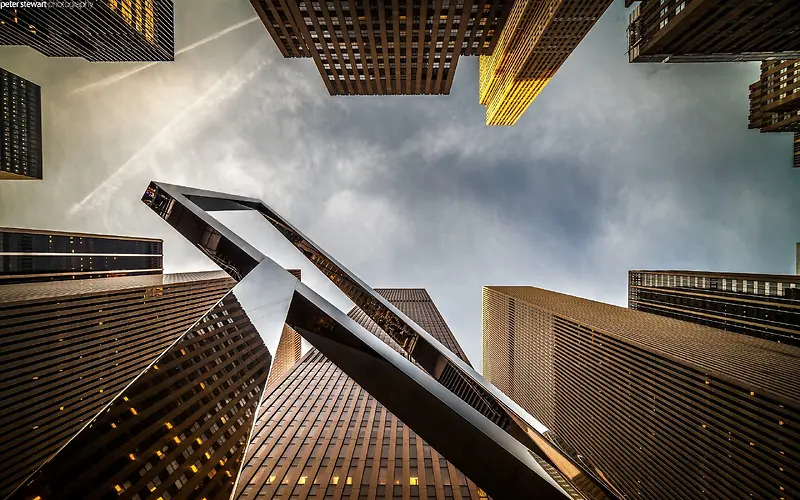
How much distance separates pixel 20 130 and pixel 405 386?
186415mm

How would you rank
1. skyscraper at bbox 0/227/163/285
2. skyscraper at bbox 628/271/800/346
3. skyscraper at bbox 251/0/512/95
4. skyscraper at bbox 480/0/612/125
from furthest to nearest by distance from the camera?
skyscraper at bbox 0/227/163/285 → skyscraper at bbox 480/0/612/125 → skyscraper at bbox 628/271/800/346 → skyscraper at bbox 251/0/512/95

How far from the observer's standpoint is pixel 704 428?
50.6 metres

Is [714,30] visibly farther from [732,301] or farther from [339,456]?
[339,456]

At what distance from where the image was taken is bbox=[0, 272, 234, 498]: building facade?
4409cm

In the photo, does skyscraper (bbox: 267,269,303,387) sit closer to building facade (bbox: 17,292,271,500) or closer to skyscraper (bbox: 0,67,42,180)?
skyscraper (bbox: 0,67,42,180)

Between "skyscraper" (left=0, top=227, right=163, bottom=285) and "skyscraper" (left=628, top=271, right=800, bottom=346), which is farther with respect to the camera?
"skyscraper" (left=0, top=227, right=163, bottom=285)

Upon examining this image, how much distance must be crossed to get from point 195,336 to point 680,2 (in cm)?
6362

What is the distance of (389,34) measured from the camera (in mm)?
49125

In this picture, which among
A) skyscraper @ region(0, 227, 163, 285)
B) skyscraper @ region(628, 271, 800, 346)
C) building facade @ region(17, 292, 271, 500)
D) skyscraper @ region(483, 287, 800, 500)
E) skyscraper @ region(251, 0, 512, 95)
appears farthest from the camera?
skyscraper @ region(0, 227, 163, 285)

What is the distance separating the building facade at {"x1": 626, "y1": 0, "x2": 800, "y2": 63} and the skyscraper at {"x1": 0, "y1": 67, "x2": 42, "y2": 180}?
180221 mm

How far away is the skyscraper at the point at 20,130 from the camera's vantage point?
11088cm

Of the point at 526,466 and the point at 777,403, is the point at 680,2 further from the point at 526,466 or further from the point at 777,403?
the point at 526,466

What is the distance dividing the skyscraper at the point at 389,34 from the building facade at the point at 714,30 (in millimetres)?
21365

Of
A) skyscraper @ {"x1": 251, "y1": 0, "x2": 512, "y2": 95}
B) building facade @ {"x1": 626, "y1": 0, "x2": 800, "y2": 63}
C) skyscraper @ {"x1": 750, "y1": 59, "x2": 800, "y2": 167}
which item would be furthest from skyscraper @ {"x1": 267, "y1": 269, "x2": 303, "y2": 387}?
skyscraper @ {"x1": 750, "y1": 59, "x2": 800, "y2": 167}
